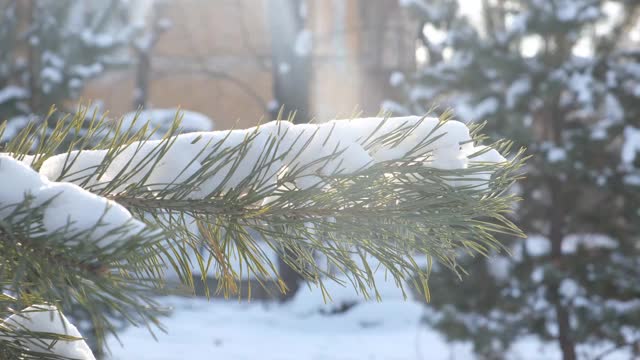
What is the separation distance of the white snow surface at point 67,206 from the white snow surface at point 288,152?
19cm

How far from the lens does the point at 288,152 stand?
1.06 meters

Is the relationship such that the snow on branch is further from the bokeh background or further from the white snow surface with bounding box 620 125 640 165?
the white snow surface with bounding box 620 125 640 165

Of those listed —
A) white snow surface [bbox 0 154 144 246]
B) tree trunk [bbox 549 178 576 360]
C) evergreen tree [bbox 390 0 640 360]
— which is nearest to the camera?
white snow surface [bbox 0 154 144 246]

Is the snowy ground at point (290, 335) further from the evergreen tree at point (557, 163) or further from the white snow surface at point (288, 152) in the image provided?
the white snow surface at point (288, 152)

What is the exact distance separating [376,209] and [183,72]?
45.5 feet

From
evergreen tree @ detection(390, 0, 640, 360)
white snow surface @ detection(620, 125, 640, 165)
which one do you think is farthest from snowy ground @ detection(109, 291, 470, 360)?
white snow surface @ detection(620, 125, 640, 165)

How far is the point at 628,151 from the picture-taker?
5.66m

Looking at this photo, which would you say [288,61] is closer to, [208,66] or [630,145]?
[208,66]

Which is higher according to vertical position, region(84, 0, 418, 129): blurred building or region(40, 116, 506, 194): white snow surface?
region(84, 0, 418, 129): blurred building

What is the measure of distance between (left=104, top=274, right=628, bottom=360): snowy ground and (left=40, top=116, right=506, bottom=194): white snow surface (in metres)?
5.86

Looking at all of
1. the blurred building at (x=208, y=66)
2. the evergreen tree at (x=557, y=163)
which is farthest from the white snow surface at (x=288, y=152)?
the blurred building at (x=208, y=66)

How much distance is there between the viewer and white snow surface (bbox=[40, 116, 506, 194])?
106cm

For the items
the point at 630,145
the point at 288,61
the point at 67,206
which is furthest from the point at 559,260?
the point at 67,206

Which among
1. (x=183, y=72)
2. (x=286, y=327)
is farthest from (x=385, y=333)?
(x=183, y=72)
